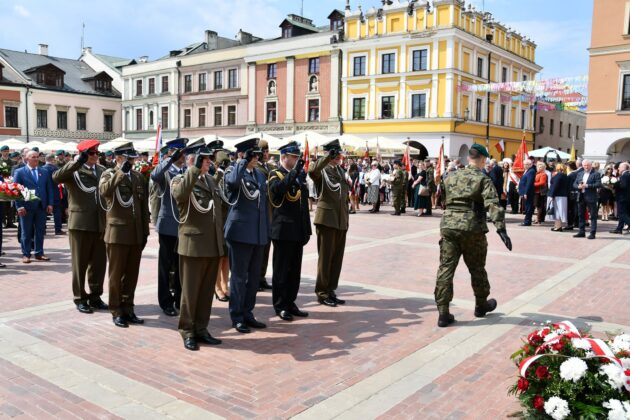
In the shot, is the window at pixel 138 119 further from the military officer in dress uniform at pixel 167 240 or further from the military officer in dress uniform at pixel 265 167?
the military officer in dress uniform at pixel 167 240

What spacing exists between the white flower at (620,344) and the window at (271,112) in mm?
42978

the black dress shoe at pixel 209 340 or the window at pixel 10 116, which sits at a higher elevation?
the window at pixel 10 116

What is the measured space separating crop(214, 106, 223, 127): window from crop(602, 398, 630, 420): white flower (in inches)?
1890

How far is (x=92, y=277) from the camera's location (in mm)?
6969

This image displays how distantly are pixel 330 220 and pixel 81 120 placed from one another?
52438 millimetres

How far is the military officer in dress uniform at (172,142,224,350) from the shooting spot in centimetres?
550

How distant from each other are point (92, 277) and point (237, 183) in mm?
2480

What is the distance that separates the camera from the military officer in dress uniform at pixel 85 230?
6.82m

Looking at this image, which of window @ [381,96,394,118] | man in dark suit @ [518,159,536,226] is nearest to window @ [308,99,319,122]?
window @ [381,96,394,118]

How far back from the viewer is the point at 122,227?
6.32 metres

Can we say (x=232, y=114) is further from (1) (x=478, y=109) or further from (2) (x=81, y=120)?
(1) (x=478, y=109)

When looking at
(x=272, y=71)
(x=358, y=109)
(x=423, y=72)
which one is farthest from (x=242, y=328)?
(x=272, y=71)

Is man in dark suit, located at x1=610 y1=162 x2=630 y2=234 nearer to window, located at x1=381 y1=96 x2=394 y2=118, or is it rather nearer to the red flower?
the red flower

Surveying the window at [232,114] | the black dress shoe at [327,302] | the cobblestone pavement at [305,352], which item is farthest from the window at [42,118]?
the black dress shoe at [327,302]
